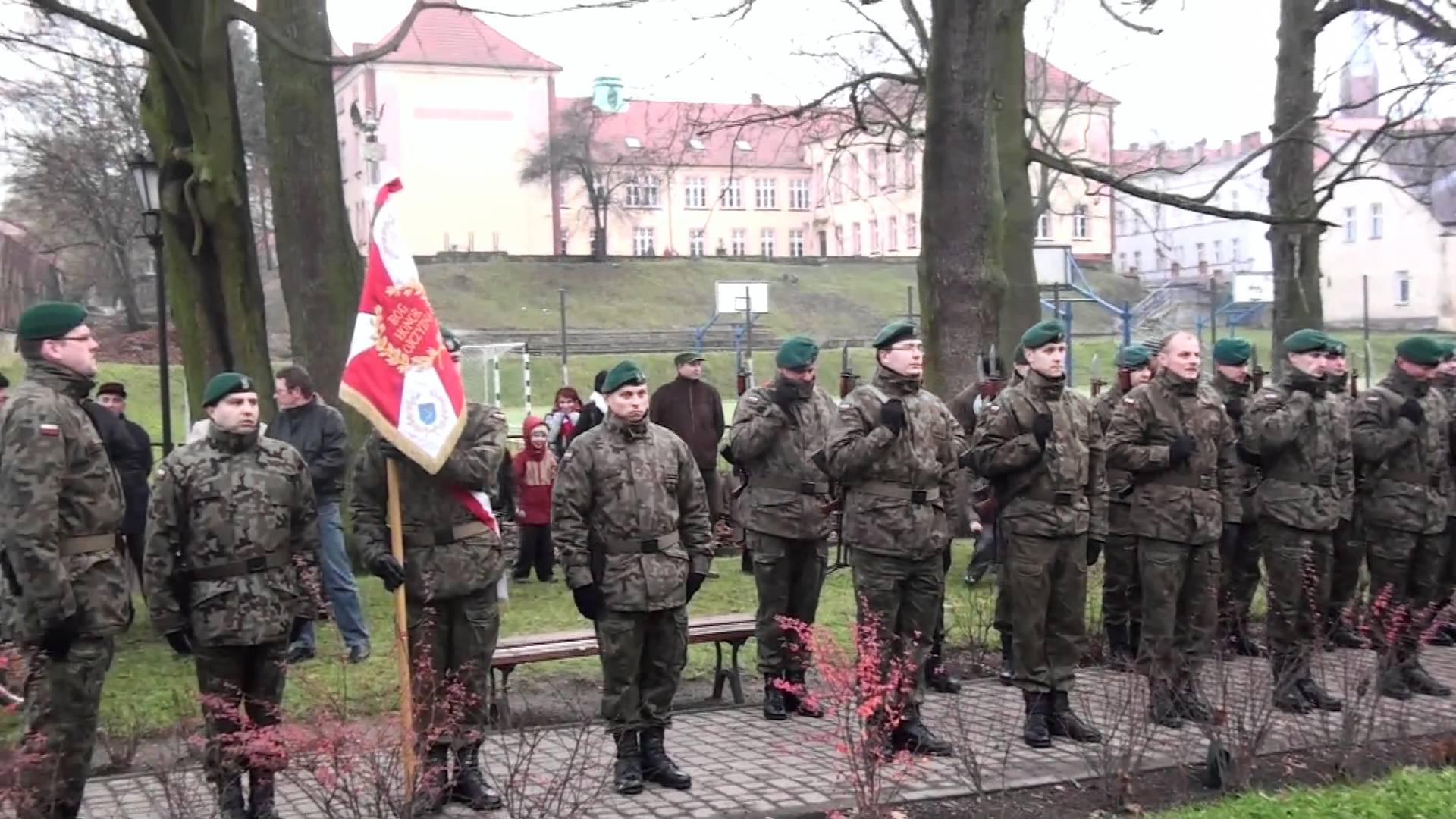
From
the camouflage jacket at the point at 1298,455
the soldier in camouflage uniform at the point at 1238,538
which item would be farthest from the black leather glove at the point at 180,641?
the camouflage jacket at the point at 1298,455

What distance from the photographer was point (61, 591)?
5.34m

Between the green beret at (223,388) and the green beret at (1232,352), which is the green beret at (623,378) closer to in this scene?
the green beret at (223,388)

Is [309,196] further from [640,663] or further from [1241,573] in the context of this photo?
[1241,573]

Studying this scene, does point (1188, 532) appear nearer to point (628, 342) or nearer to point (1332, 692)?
point (1332, 692)

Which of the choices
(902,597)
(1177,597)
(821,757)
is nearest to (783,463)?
(902,597)

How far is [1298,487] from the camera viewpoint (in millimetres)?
8086

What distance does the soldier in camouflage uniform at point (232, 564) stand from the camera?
19.0 feet

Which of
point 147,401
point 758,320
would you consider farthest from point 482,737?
point 758,320

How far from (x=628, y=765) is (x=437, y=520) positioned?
1.49 metres

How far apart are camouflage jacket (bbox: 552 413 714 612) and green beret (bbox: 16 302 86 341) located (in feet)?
7.37

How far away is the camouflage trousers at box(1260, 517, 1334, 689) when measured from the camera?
8047 millimetres

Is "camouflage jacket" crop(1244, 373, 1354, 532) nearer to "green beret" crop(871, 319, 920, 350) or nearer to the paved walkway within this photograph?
the paved walkway

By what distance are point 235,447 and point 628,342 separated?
42.0 m

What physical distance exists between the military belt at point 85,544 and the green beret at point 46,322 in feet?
2.78
